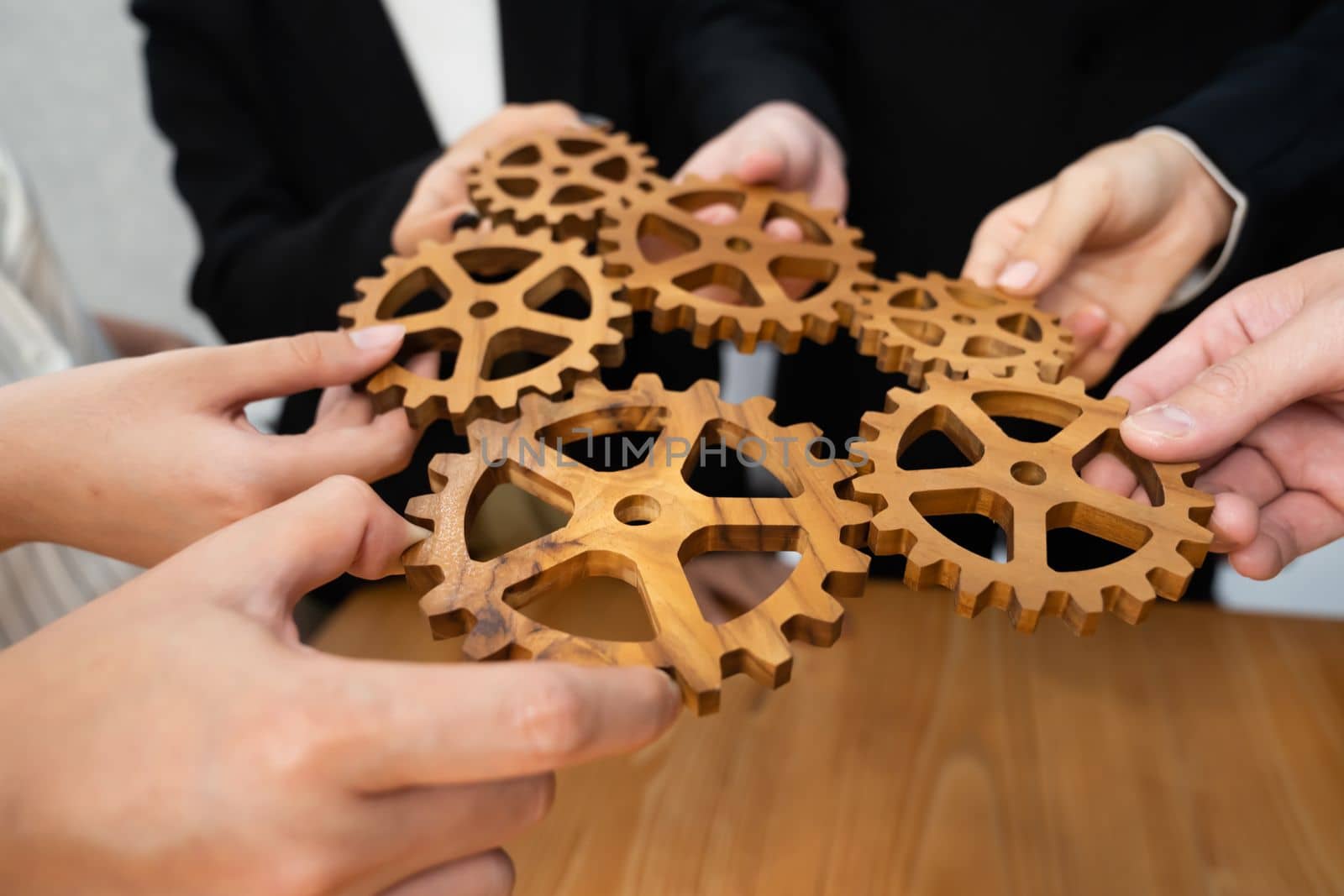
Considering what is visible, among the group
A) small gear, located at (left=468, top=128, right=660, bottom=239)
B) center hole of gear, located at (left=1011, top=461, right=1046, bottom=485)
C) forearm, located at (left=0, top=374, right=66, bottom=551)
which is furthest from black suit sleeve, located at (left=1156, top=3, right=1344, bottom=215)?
forearm, located at (left=0, top=374, right=66, bottom=551)

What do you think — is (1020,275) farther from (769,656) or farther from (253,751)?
(253,751)

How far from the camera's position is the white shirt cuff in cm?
129

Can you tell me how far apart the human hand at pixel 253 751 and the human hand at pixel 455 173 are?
86cm

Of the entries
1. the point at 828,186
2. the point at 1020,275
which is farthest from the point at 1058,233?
the point at 828,186

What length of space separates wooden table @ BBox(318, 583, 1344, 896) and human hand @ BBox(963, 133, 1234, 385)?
51 centimetres

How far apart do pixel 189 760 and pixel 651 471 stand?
0.47m

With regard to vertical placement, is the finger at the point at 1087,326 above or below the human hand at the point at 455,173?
below

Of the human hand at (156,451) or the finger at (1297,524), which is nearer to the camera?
the human hand at (156,451)

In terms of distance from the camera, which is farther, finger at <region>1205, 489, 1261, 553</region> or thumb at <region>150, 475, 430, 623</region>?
finger at <region>1205, 489, 1261, 553</region>

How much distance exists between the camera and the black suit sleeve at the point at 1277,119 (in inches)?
51.3

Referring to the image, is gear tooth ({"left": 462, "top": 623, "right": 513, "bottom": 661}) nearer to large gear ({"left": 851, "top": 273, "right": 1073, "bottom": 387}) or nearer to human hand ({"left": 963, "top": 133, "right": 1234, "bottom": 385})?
large gear ({"left": 851, "top": 273, "right": 1073, "bottom": 387})

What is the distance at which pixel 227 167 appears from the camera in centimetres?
170

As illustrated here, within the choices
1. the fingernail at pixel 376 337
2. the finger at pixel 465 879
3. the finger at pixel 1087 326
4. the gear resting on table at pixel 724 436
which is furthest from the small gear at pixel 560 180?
the finger at pixel 465 879

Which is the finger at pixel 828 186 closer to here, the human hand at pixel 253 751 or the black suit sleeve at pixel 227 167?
the black suit sleeve at pixel 227 167
